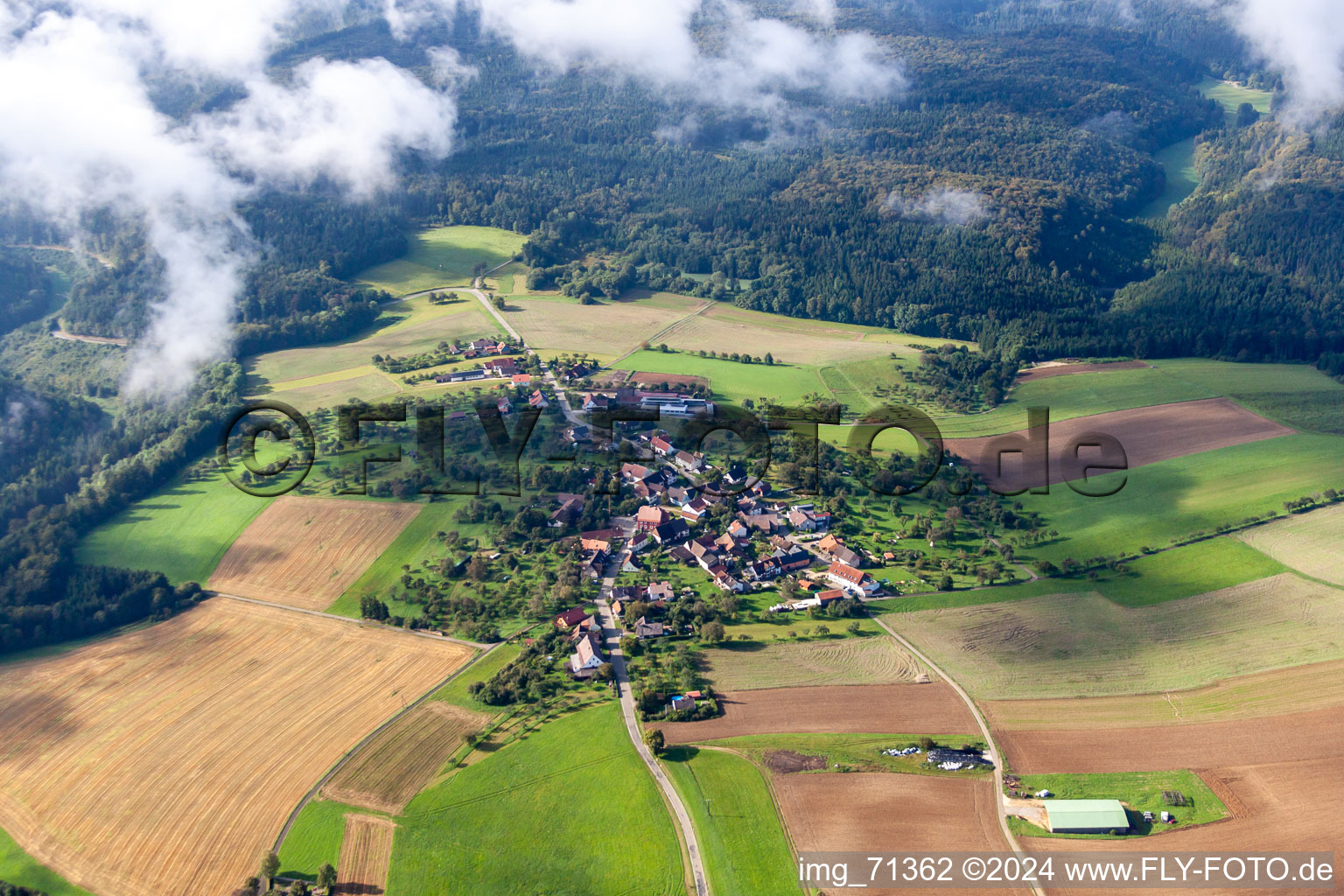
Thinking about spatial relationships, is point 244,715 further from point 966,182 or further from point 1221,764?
point 966,182

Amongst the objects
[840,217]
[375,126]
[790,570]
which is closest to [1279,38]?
[840,217]

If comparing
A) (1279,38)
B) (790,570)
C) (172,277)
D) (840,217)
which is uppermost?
(1279,38)

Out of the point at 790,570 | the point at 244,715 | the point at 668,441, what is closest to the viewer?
the point at 244,715

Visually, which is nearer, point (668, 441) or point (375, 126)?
point (668, 441)

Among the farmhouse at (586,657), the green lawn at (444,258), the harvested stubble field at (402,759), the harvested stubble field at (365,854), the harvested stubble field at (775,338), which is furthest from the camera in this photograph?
the green lawn at (444,258)

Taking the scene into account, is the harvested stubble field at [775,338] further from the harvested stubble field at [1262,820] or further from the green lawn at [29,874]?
the green lawn at [29,874]

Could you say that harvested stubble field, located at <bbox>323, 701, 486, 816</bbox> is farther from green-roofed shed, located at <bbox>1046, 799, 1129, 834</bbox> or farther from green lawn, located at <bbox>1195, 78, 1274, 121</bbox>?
green lawn, located at <bbox>1195, 78, 1274, 121</bbox>

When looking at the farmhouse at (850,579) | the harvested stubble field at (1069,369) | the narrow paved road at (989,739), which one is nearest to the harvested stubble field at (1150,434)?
the harvested stubble field at (1069,369)

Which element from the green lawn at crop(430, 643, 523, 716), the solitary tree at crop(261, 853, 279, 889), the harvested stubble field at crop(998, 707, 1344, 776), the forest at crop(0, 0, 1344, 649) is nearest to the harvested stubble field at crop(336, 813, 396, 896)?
the solitary tree at crop(261, 853, 279, 889)
